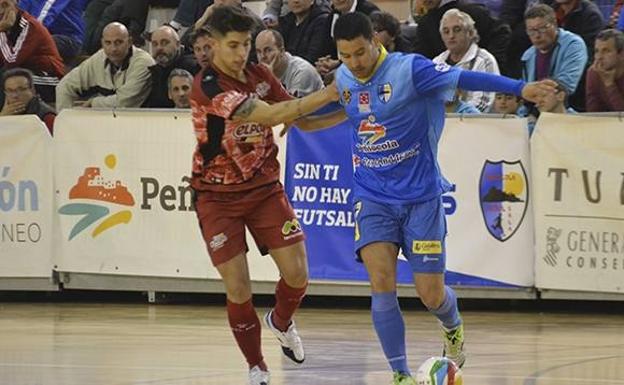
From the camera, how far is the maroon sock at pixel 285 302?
29.7 feet

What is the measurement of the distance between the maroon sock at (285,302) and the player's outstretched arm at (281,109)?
1208 millimetres

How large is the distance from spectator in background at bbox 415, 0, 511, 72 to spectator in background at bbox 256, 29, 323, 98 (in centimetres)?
124

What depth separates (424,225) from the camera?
8.42 m

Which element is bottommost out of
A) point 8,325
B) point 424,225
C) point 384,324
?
point 8,325

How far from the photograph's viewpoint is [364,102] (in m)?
8.41

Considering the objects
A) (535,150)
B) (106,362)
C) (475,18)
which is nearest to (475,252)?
(535,150)

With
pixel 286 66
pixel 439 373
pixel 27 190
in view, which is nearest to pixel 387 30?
pixel 286 66

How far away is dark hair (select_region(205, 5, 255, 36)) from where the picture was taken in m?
8.34

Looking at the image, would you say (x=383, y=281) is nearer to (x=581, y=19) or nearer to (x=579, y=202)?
(x=579, y=202)

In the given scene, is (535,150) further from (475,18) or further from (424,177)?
(424,177)

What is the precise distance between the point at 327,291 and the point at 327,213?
73cm

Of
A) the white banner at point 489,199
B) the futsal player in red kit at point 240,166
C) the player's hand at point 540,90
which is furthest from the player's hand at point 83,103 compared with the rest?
the player's hand at point 540,90

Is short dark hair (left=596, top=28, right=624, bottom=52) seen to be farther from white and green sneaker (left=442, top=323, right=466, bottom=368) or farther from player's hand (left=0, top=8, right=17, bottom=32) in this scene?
player's hand (left=0, top=8, right=17, bottom=32)

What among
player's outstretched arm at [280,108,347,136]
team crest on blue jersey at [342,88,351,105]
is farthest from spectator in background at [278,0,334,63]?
team crest on blue jersey at [342,88,351,105]
